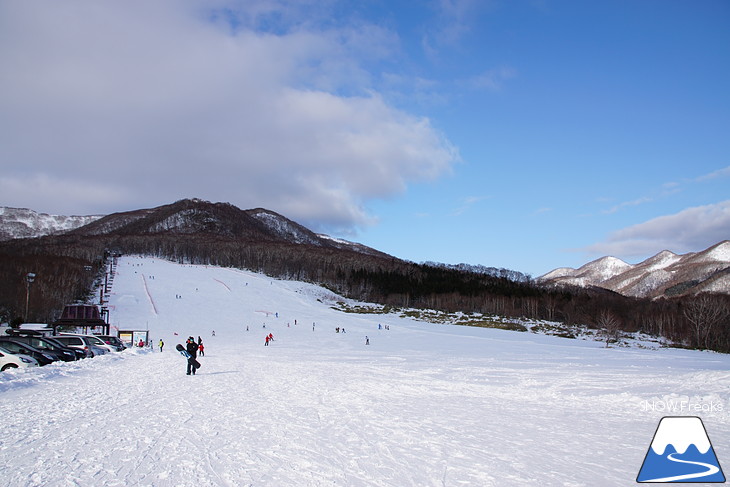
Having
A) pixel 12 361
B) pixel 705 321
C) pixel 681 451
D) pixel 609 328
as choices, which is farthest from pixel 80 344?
pixel 705 321

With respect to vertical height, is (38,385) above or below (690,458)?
below

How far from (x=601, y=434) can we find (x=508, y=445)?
224 cm

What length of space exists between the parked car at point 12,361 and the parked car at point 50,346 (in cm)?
384

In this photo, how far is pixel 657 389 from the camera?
45.2 feet

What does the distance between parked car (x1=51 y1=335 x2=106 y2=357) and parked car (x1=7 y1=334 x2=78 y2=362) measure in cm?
118

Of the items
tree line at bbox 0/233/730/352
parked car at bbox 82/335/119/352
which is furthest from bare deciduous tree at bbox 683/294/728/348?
parked car at bbox 82/335/119/352

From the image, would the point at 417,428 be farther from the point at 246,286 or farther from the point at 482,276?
the point at 482,276

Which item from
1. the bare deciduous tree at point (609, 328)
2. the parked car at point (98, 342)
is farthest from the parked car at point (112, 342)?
the bare deciduous tree at point (609, 328)

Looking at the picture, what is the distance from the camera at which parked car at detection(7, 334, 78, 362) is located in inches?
813

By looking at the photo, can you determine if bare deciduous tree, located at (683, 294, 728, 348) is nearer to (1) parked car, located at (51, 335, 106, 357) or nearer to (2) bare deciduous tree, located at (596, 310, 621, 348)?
(2) bare deciduous tree, located at (596, 310, 621, 348)

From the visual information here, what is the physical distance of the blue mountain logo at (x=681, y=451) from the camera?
19.3 feet

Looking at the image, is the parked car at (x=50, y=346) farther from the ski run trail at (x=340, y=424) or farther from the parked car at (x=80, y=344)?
the ski run trail at (x=340, y=424)

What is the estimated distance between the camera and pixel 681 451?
590 centimetres

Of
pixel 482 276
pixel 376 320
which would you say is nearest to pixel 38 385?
pixel 376 320
